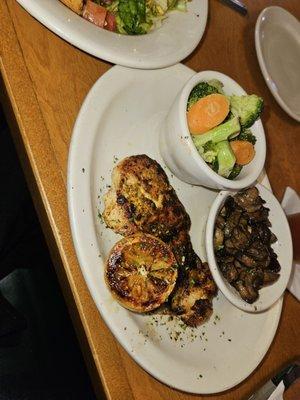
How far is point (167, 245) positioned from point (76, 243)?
11.7 inches

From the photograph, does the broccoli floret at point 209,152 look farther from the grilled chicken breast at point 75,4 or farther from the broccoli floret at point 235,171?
the grilled chicken breast at point 75,4

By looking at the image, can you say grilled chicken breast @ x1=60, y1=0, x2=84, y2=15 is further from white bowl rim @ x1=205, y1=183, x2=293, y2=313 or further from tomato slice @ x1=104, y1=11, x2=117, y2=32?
white bowl rim @ x1=205, y1=183, x2=293, y2=313

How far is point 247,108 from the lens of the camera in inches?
60.5

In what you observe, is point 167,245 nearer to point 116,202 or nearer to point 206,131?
point 116,202

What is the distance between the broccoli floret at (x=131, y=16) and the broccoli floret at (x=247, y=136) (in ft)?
1.66

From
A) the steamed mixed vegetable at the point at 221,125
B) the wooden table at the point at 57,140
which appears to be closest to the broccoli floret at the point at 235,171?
the steamed mixed vegetable at the point at 221,125

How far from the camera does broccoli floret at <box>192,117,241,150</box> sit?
4.86 feet

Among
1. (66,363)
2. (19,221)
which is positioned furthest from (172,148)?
(66,363)

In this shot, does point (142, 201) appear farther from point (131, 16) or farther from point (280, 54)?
point (280, 54)

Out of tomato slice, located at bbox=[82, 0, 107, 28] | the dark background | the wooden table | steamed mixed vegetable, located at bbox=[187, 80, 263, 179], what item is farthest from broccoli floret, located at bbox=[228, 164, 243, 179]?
the dark background

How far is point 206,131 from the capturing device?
4.89 feet

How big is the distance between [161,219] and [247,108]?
481mm

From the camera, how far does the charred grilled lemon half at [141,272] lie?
1.29 metres

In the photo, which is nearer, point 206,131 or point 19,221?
point 206,131
